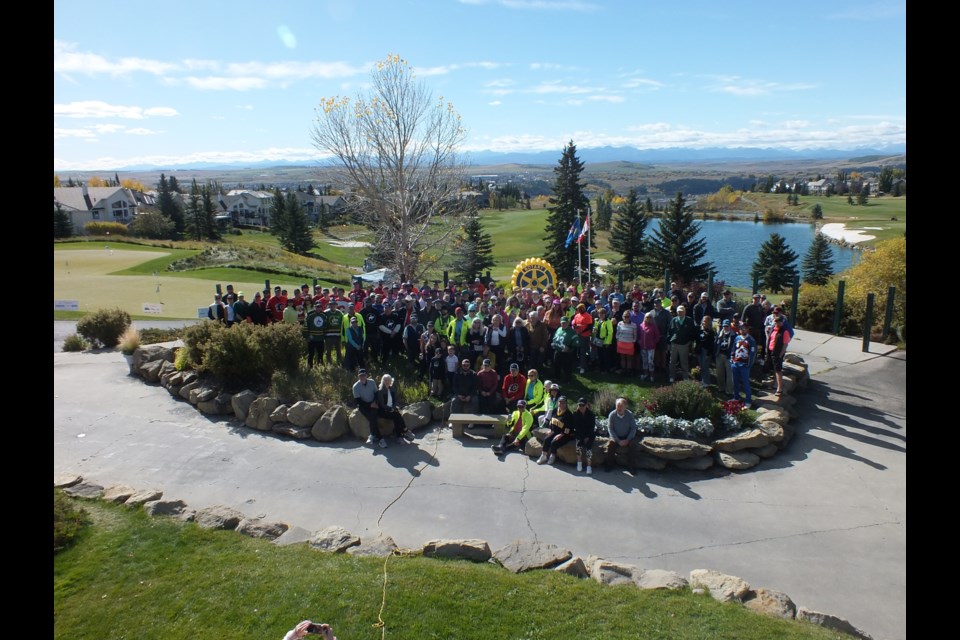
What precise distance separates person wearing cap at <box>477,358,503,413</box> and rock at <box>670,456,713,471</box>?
12.2 ft

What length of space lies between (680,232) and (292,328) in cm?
2485

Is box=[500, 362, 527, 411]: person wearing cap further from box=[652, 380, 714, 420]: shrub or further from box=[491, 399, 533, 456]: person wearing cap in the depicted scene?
box=[652, 380, 714, 420]: shrub

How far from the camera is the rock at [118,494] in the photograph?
374 inches

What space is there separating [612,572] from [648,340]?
23.0 feet

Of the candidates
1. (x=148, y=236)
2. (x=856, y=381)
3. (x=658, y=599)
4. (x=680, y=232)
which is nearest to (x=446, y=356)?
(x=658, y=599)

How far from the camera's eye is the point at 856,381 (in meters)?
14.6

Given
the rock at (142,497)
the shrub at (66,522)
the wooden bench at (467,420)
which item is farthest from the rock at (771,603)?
the shrub at (66,522)

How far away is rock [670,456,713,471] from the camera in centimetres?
1031

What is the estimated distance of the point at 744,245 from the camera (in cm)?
6388

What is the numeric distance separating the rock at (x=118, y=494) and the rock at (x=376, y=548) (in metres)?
4.19

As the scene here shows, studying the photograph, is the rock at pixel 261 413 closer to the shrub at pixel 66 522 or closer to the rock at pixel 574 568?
the shrub at pixel 66 522

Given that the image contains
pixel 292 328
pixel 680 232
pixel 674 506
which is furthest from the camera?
pixel 680 232

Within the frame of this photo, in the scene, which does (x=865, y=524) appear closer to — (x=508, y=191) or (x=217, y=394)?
(x=217, y=394)

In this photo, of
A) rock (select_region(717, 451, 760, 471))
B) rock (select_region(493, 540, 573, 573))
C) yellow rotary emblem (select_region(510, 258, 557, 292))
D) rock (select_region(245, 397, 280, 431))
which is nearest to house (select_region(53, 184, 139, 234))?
yellow rotary emblem (select_region(510, 258, 557, 292))
